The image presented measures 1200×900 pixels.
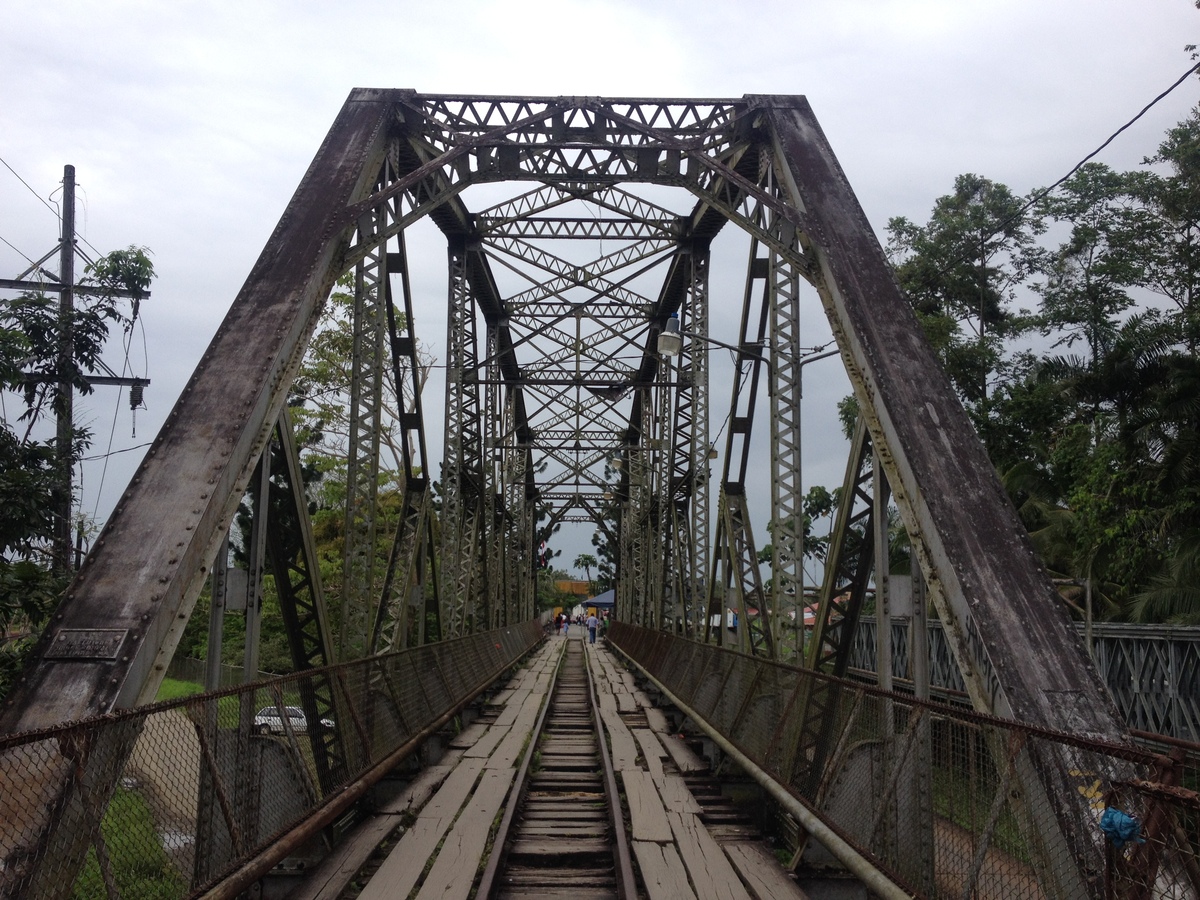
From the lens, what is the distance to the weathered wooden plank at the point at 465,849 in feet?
20.0

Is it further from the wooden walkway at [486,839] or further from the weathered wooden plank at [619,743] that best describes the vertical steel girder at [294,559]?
the weathered wooden plank at [619,743]

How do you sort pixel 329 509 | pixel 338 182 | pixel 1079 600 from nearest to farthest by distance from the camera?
pixel 338 182
pixel 1079 600
pixel 329 509

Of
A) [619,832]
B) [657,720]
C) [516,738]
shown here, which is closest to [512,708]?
[657,720]

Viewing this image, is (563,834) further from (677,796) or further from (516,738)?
(516,738)

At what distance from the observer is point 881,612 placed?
8234 millimetres

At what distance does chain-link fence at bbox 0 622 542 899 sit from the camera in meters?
4.07

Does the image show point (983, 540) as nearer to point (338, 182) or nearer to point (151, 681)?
point (151, 681)

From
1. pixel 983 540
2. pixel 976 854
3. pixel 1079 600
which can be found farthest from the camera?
pixel 1079 600

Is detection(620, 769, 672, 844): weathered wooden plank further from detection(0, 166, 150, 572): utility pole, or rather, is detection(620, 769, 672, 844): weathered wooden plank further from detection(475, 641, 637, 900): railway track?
detection(0, 166, 150, 572): utility pole

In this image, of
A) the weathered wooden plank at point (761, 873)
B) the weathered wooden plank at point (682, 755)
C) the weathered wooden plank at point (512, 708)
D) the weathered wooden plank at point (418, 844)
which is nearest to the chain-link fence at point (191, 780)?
the weathered wooden plank at point (418, 844)

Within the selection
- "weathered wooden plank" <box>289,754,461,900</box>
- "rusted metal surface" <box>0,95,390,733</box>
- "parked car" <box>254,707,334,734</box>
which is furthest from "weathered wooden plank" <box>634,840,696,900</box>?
"rusted metal surface" <box>0,95,390,733</box>

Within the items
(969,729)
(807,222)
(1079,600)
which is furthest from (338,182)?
(1079,600)

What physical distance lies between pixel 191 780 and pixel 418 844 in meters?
2.47

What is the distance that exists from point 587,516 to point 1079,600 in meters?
34.3
